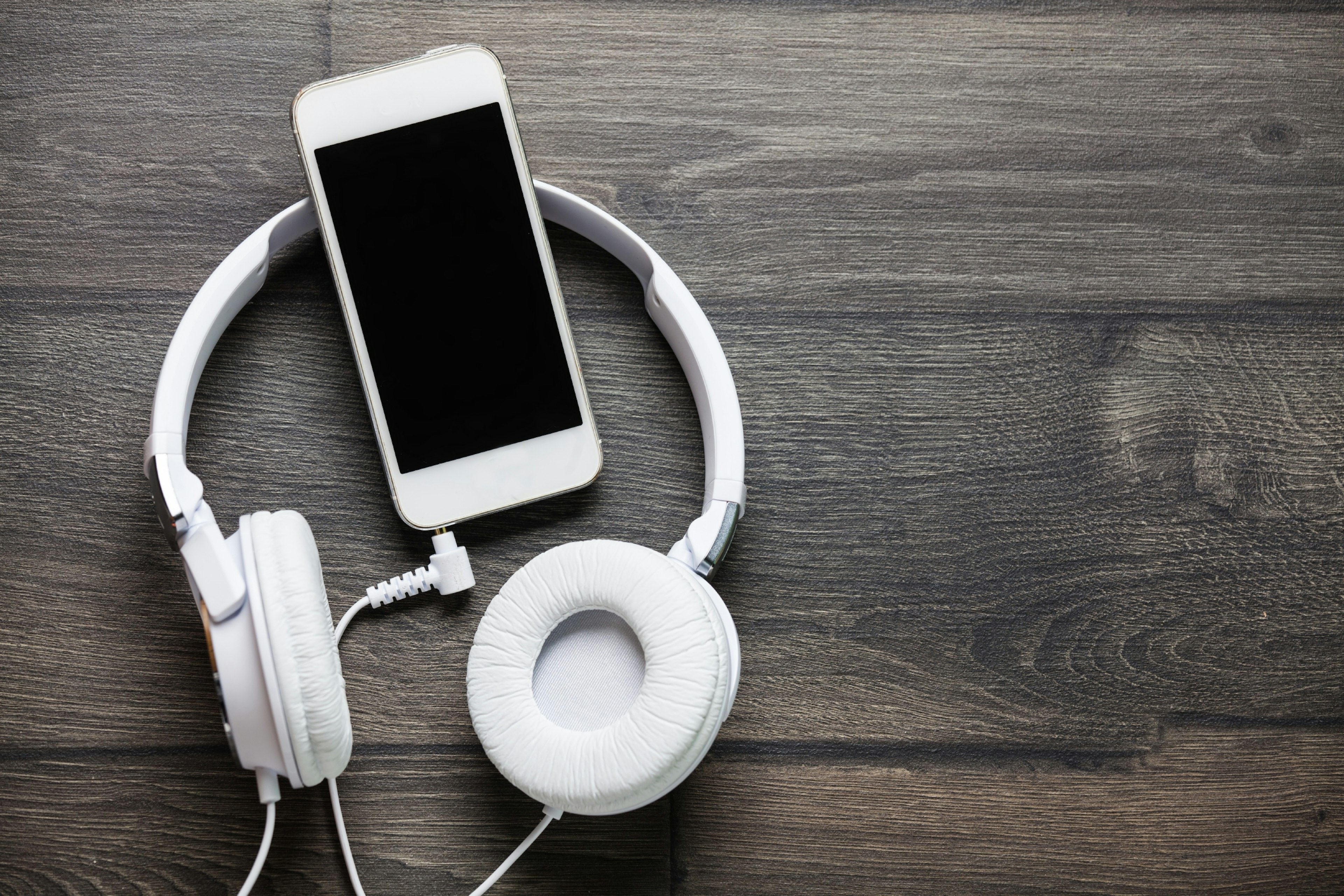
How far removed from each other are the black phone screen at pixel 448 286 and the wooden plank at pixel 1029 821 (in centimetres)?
31

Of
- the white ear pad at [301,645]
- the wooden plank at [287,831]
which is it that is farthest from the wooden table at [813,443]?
the white ear pad at [301,645]

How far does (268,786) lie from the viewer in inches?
22.1

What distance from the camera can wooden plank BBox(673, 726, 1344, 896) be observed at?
64 centimetres

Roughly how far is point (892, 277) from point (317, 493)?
18.2 inches

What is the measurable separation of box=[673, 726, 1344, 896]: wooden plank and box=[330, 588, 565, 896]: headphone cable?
0.33 ft

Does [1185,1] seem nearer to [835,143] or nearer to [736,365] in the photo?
[835,143]

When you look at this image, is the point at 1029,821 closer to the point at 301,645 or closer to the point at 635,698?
the point at 635,698

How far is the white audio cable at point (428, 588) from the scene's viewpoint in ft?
2.03

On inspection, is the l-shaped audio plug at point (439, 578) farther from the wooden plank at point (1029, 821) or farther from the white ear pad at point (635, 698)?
the wooden plank at point (1029, 821)

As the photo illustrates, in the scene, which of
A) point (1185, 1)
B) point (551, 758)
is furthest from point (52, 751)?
point (1185, 1)

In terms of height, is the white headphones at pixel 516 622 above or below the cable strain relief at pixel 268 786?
above

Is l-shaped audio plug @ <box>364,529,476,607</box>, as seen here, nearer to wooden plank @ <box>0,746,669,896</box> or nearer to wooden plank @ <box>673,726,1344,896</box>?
wooden plank @ <box>0,746,669,896</box>

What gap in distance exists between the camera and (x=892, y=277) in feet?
2.21

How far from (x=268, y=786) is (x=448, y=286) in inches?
13.7
